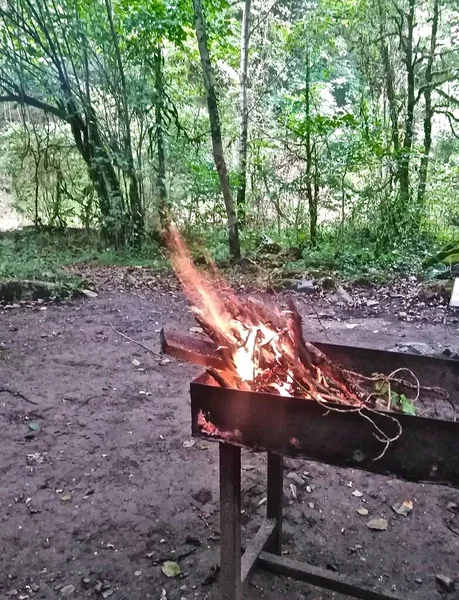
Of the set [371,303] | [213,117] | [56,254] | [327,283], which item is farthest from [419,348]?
[56,254]

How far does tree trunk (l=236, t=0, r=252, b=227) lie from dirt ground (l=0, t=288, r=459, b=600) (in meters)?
6.02

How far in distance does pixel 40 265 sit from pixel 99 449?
5.60 m

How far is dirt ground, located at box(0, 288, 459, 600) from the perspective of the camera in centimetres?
225

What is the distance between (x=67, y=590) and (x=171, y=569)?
1.45 feet

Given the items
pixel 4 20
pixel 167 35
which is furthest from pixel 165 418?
pixel 4 20

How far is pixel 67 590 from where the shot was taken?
2.17 metres

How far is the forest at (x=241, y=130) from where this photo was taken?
885 centimetres

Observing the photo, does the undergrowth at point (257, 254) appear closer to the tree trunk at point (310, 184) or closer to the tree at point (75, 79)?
the tree trunk at point (310, 184)

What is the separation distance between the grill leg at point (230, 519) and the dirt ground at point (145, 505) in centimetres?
29

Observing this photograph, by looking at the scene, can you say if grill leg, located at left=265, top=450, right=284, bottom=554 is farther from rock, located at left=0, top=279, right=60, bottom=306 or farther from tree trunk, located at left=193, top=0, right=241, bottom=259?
tree trunk, located at left=193, top=0, right=241, bottom=259

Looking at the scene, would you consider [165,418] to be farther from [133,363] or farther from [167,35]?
[167,35]

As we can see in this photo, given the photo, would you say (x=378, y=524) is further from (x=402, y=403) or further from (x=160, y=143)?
(x=160, y=143)

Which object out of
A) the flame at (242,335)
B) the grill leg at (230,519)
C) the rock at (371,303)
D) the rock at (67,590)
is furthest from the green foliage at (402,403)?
the rock at (371,303)

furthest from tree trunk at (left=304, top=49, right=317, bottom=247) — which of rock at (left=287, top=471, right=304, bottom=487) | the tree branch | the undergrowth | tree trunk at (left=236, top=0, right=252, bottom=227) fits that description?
rock at (left=287, top=471, right=304, bottom=487)
